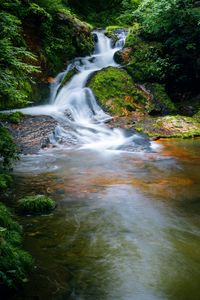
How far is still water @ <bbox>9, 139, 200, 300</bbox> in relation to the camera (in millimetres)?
4285

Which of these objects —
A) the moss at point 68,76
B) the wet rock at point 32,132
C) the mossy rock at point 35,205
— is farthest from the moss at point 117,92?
the mossy rock at point 35,205

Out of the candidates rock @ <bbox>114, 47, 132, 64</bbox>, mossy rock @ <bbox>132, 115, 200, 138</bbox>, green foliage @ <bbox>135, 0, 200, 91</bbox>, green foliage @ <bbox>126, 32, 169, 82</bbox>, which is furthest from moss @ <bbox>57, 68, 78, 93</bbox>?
green foliage @ <bbox>135, 0, 200, 91</bbox>

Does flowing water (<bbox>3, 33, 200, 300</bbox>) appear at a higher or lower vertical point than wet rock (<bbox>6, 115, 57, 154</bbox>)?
lower

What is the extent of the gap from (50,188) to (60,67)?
966 cm

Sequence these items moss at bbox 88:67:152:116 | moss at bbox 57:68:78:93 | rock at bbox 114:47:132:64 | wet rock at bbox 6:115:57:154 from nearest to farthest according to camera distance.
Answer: wet rock at bbox 6:115:57:154, moss at bbox 88:67:152:116, moss at bbox 57:68:78:93, rock at bbox 114:47:132:64

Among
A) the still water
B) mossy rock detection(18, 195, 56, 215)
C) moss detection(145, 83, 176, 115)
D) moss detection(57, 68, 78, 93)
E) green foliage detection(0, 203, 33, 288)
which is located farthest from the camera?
moss detection(145, 83, 176, 115)

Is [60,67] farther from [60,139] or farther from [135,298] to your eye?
[135,298]

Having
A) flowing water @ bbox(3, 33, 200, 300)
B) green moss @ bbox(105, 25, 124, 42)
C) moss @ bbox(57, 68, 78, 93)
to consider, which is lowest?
flowing water @ bbox(3, 33, 200, 300)

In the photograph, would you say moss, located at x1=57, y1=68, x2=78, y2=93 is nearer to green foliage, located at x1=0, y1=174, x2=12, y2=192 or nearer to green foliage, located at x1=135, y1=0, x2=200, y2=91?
green foliage, located at x1=135, y1=0, x2=200, y2=91

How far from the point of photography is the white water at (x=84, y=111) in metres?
11.8

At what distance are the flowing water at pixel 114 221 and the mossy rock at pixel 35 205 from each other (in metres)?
0.16

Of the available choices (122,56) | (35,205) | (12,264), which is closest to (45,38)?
(122,56)

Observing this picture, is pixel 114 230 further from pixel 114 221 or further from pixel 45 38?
pixel 45 38

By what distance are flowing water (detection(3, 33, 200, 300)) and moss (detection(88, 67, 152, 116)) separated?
3.33 meters
